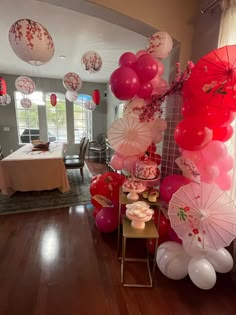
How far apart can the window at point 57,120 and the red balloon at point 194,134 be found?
17.0 feet

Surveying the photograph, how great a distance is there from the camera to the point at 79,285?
4.81ft

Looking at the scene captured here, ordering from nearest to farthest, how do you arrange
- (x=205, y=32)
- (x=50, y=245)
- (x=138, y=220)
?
(x=138, y=220) < (x=205, y=32) < (x=50, y=245)

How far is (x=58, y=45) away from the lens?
2.91 meters

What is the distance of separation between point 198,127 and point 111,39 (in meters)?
2.28

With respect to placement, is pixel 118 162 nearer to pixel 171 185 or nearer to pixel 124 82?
pixel 171 185

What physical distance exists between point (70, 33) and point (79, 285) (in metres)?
3.13

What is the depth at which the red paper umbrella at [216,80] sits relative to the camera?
1.10 m

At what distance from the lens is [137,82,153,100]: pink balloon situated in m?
1.47

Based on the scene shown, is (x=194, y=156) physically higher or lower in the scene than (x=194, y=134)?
lower

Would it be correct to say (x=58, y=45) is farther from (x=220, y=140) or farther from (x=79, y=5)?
(x=220, y=140)

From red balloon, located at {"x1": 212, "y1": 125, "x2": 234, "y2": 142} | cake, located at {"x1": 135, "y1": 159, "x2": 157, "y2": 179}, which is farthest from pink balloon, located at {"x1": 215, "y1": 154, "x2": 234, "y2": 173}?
cake, located at {"x1": 135, "y1": 159, "x2": 157, "y2": 179}

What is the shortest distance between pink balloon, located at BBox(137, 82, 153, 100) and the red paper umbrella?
0.35 meters

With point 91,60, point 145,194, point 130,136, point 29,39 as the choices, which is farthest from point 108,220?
point 91,60

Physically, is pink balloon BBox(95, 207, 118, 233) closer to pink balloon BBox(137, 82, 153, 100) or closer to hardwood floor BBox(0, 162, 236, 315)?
hardwood floor BBox(0, 162, 236, 315)
